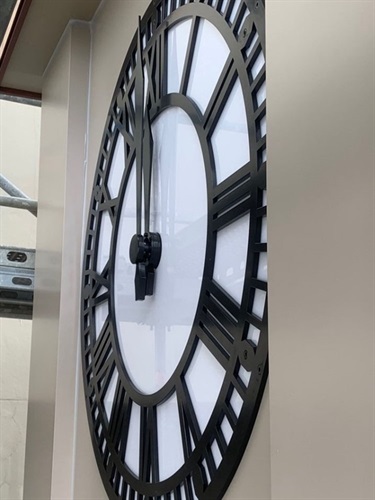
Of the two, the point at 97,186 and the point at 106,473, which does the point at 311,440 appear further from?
the point at 97,186

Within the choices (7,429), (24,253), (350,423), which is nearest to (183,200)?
(350,423)

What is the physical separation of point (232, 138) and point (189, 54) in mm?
188

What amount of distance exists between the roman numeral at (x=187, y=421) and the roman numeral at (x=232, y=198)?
0.19m

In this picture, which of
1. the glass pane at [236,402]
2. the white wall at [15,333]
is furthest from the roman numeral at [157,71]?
the white wall at [15,333]

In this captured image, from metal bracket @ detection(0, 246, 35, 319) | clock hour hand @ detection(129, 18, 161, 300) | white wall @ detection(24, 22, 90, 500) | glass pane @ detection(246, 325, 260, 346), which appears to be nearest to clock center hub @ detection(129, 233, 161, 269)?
clock hour hand @ detection(129, 18, 161, 300)

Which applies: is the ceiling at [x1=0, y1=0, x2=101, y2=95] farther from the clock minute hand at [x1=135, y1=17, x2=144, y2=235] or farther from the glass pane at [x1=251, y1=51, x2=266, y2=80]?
the glass pane at [x1=251, y1=51, x2=266, y2=80]

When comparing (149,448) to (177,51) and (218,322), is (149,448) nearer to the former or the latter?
(218,322)

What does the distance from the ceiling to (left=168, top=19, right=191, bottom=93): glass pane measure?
1.77ft

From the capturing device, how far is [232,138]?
32.4 inches

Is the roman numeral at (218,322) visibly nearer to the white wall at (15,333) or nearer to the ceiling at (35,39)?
the ceiling at (35,39)

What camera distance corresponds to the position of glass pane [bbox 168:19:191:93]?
3.26 feet

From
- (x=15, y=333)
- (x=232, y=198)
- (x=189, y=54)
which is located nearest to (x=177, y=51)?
(x=189, y=54)

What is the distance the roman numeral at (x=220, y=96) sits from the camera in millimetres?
830

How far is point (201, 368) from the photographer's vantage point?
2.76 feet
